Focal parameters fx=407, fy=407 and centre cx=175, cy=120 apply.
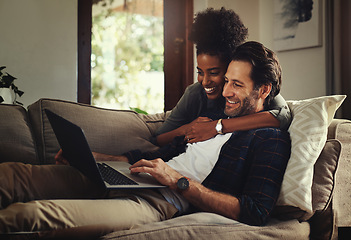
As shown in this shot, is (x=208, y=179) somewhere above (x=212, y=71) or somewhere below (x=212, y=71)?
below

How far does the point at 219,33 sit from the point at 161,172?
24.2 inches

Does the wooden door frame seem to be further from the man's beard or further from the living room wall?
the man's beard

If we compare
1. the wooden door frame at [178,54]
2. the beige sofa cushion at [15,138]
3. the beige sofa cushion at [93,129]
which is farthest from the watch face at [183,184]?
the wooden door frame at [178,54]

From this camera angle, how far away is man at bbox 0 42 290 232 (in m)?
1.11

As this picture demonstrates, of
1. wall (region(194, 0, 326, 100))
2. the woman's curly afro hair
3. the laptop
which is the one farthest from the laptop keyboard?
wall (region(194, 0, 326, 100))

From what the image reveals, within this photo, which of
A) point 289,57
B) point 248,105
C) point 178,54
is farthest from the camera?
point 178,54

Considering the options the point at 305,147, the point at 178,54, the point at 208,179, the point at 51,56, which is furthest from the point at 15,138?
the point at 178,54

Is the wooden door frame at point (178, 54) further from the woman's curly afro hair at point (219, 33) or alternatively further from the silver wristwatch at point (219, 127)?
the silver wristwatch at point (219, 127)

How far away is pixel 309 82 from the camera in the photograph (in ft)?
10.6

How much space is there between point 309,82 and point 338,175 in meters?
1.92

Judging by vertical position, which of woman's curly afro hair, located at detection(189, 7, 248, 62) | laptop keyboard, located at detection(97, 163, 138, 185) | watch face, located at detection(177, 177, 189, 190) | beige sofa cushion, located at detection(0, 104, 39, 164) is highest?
woman's curly afro hair, located at detection(189, 7, 248, 62)

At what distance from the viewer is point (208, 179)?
1354 mm

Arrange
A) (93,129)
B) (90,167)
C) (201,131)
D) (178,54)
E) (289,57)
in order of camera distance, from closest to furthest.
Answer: (90,167) < (201,131) < (93,129) < (289,57) < (178,54)

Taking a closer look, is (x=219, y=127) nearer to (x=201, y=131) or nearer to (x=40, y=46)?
(x=201, y=131)
